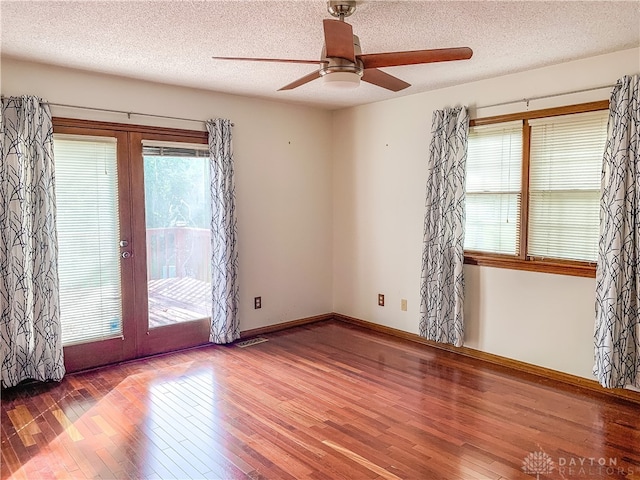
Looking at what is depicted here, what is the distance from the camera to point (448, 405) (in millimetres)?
3219

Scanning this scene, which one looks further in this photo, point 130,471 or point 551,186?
point 551,186

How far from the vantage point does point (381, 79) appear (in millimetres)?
2855

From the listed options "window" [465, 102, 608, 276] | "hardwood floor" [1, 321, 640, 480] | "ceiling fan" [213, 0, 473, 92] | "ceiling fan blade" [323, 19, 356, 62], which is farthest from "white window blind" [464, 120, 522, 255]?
"ceiling fan blade" [323, 19, 356, 62]

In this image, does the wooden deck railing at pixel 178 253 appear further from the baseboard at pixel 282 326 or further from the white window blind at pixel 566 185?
the white window blind at pixel 566 185

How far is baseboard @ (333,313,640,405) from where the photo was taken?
3.34 metres

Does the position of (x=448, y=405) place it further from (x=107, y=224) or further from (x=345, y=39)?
(x=107, y=224)

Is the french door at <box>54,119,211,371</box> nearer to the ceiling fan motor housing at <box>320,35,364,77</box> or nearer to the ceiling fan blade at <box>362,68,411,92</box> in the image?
the ceiling fan blade at <box>362,68,411,92</box>

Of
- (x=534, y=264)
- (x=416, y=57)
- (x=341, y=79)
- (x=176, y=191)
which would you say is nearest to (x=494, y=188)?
(x=534, y=264)

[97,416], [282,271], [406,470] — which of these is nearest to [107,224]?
[97,416]

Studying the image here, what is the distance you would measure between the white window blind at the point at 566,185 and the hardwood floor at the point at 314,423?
3.61ft

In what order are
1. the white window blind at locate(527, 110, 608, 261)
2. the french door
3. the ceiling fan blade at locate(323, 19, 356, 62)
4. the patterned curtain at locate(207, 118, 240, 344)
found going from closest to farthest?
the ceiling fan blade at locate(323, 19, 356, 62), the white window blind at locate(527, 110, 608, 261), the french door, the patterned curtain at locate(207, 118, 240, 344)

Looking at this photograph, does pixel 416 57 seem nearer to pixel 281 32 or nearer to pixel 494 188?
pixel 281 32

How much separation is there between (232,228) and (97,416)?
6.69 ft
